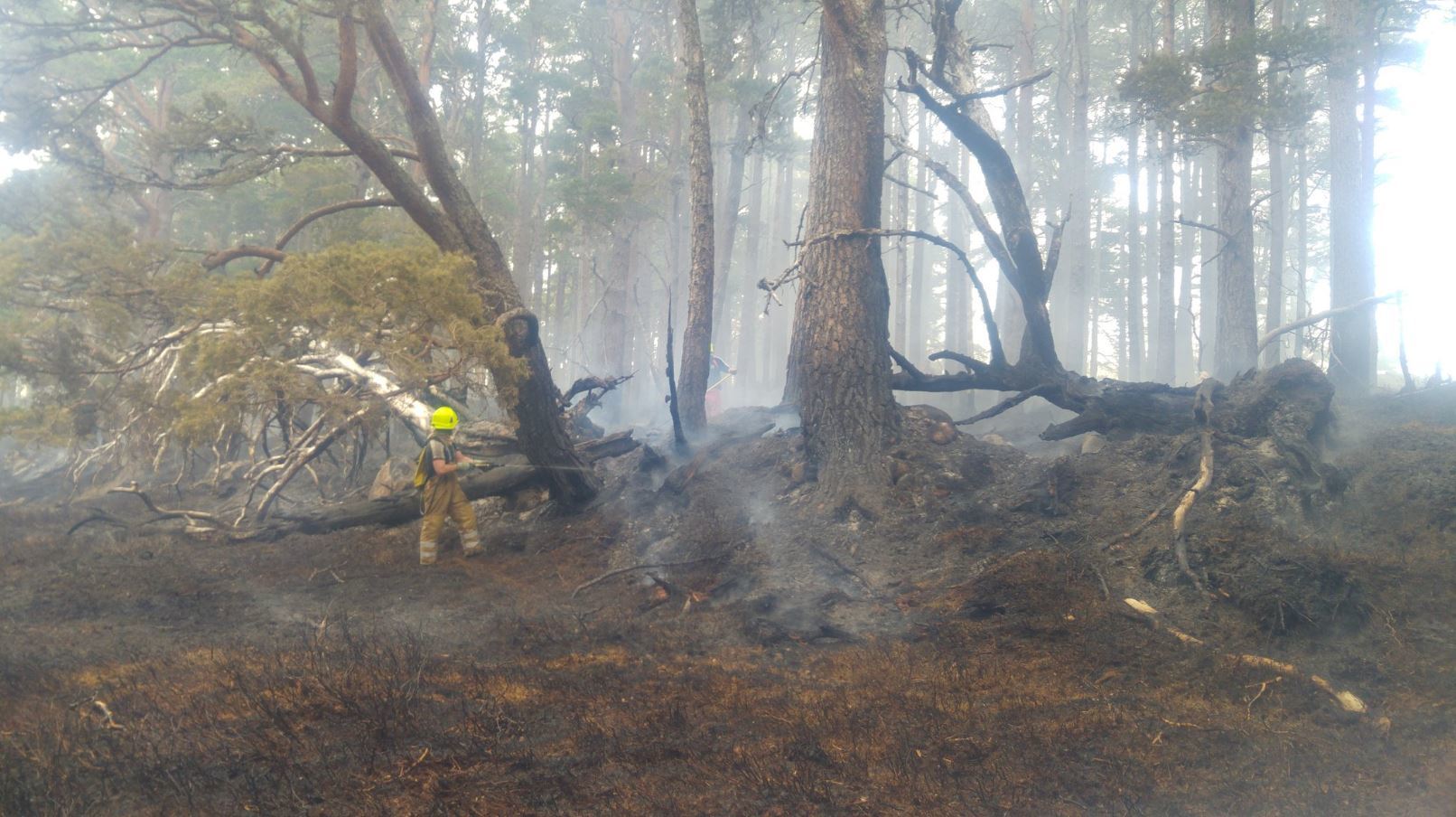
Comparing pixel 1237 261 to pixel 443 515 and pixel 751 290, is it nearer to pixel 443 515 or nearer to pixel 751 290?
pixel 443 515

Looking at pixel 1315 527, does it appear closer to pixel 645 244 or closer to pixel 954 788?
pixel 954 788

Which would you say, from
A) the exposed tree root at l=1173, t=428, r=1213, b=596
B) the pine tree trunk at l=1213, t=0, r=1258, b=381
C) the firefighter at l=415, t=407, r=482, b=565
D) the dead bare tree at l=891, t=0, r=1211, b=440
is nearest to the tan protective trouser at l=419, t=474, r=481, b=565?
the firefighter at l=415, t=407, r=482, b=565

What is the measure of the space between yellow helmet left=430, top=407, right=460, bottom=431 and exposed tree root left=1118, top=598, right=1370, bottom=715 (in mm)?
6763

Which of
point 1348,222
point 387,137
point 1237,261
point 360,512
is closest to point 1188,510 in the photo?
point 360,512

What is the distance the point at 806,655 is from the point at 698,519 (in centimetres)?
A: 334

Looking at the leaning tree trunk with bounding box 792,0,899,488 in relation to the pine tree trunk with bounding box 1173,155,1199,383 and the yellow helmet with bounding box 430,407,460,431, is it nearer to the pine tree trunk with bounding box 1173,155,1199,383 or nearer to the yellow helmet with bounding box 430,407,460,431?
the yellow helmet with bounding box 430,407,460,431

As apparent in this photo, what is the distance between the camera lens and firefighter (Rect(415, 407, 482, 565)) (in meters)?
8.43

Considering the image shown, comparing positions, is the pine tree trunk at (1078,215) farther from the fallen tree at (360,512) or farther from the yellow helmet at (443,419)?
the yellow helmet at (443,419)

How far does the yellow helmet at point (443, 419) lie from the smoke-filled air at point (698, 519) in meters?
0.07

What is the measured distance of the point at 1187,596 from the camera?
18.0 ft

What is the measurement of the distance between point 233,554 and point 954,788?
27.4 feet

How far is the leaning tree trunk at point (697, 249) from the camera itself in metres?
12.3

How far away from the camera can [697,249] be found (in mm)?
12445

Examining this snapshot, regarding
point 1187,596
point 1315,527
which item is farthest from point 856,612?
point 1315,527
